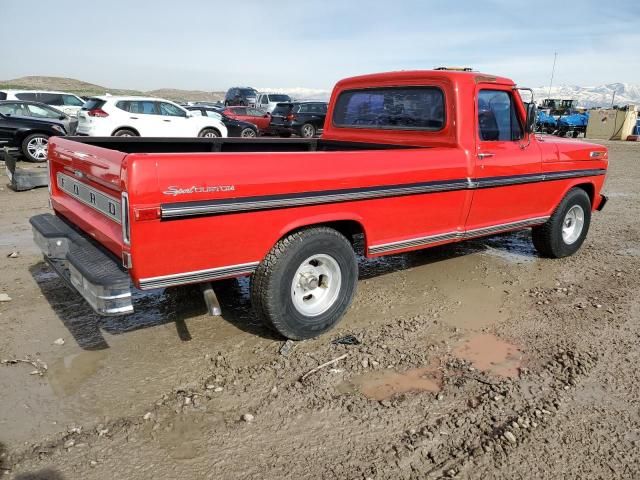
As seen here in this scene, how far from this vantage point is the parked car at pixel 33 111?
12.0 meters

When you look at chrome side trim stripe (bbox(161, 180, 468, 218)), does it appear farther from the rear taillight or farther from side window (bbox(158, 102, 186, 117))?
side window (bbox(158, 102, 186, 117))

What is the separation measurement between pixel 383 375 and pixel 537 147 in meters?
3.05

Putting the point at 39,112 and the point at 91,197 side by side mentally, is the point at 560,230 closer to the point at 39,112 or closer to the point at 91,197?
the point at 91,197

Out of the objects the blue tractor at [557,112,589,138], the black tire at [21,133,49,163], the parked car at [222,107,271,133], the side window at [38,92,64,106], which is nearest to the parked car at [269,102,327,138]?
the parked car at [222,107,271,133]

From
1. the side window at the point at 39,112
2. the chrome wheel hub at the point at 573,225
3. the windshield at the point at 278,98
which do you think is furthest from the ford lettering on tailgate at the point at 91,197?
the windshield at the point at 278,98

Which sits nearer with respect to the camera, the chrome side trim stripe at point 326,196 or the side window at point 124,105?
the chrome side trim stripe at point 326,196

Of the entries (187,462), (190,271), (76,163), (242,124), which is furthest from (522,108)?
(242,124)

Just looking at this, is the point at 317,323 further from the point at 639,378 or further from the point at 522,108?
the point at 522,108

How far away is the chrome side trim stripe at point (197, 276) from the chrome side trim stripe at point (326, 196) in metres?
0.36

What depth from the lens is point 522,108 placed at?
191 inches

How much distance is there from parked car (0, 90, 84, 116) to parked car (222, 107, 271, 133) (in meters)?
5.56

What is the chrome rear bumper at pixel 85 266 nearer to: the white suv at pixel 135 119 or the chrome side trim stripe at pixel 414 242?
the chrome side trim stripe at pixel 414 242

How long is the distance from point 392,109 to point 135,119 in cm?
989

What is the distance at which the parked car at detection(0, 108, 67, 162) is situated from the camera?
11.2 m
